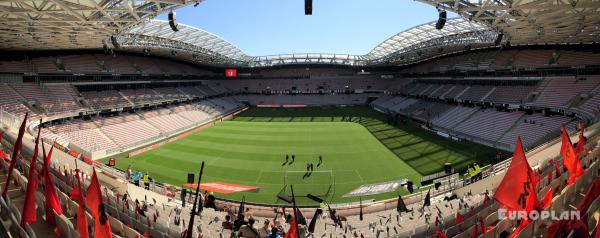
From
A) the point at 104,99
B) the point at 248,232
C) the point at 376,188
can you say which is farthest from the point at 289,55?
the point at 248,232

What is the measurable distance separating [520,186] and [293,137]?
32.9 m

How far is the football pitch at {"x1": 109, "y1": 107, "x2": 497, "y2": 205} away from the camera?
23938mm

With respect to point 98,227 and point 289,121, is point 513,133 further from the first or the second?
point 98,227

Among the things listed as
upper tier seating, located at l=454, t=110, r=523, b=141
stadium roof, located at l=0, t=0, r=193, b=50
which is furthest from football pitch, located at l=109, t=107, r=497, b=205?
stadium roof, located at l=0, t=0, r=193, b=50

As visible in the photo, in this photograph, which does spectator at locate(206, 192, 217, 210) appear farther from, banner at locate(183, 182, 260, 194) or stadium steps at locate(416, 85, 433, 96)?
stadium steps at locate(416, 85, 433, 96)

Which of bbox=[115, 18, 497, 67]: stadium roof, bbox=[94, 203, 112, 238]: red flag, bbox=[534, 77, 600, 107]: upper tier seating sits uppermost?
bbox=[115, 18, 497, 67]: stadium roof

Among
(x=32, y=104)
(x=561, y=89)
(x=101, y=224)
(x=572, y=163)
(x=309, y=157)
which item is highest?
(x=561, y=89)

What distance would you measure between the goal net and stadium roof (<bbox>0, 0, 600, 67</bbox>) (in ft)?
44.2

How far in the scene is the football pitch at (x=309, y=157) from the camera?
78.5 feet

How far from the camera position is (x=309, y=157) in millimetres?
31047

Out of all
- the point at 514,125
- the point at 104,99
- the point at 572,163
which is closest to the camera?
the point at 572,163

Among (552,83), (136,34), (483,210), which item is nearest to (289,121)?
(136,34)

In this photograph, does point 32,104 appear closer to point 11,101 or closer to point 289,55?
point 11,101

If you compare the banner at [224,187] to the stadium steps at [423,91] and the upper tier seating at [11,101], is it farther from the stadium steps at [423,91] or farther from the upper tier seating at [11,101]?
the stadium steps at [423,91]
